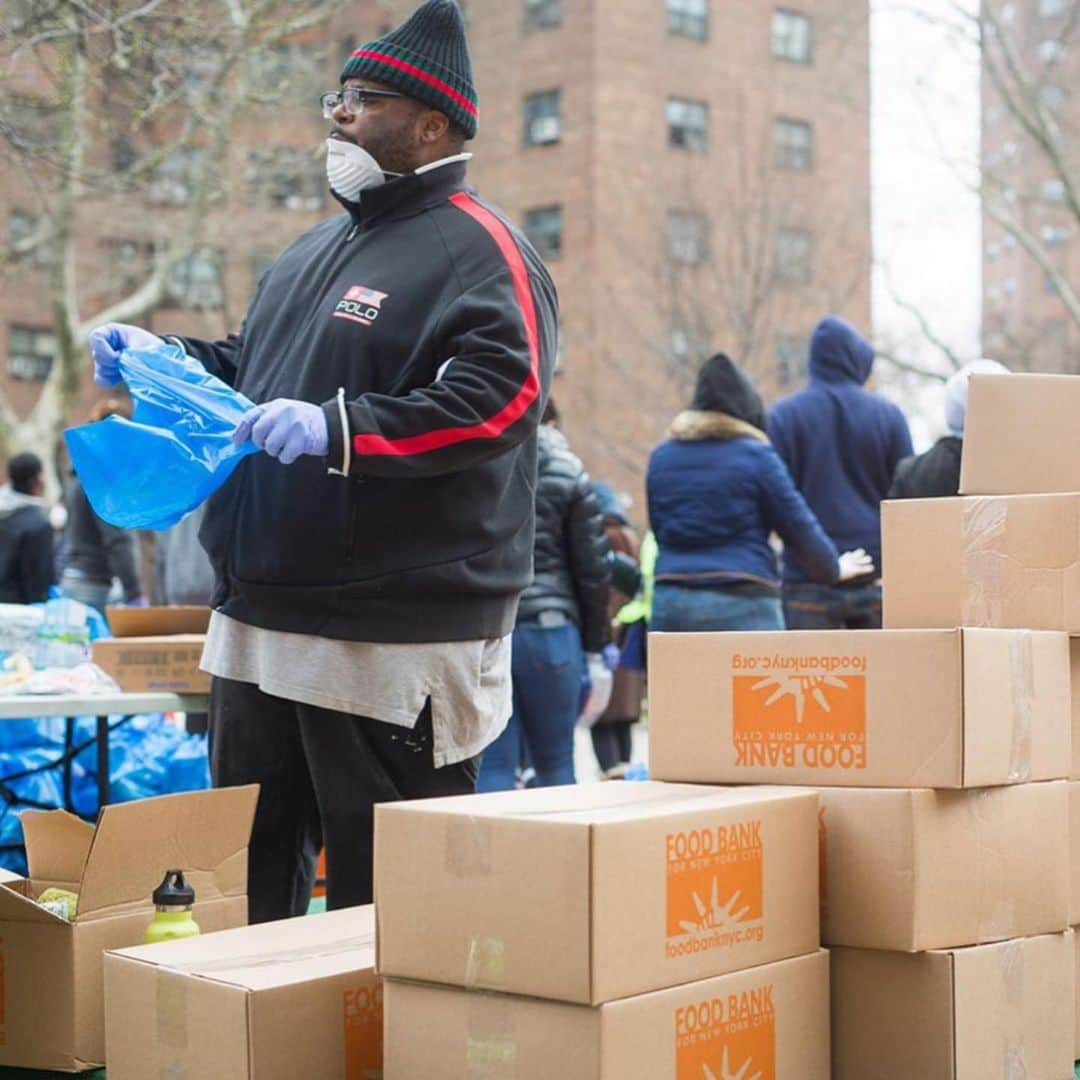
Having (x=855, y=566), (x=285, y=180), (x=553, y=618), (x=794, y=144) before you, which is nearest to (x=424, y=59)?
(x=553, y=618)

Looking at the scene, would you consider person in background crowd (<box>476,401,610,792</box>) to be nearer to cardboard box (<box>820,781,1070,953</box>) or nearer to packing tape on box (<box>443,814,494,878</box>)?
cardboard box (<box>820,781,1070,953</box>)

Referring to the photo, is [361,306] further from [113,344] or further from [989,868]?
[989,868]

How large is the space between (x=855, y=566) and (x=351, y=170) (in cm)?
339

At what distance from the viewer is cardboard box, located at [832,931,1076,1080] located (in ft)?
10.8

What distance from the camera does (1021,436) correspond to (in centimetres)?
406

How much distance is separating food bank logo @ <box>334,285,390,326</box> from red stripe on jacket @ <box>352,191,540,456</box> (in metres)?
0.26

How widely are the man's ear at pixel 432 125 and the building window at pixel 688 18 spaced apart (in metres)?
32.6

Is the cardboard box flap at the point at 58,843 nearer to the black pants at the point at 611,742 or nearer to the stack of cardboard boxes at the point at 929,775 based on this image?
the stack of cardboard boxes at the point at 929,775

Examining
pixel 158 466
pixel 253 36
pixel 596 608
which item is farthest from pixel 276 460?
pixel 253 36

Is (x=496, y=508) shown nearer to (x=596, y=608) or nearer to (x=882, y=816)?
(x=882, y=816)

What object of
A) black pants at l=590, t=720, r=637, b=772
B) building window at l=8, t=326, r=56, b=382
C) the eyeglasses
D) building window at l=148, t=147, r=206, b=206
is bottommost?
black pants at l=590, t=720, r=637, b=772

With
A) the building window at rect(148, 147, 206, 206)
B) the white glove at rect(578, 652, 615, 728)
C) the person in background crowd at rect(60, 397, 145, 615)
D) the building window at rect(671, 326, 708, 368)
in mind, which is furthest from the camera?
the building window at rect(671, 326, 708, 368)

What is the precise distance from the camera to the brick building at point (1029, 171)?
18.6m

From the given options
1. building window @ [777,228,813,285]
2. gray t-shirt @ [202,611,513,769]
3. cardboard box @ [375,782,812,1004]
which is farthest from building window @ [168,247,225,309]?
cardboard box @ [375,782,812,1004]
